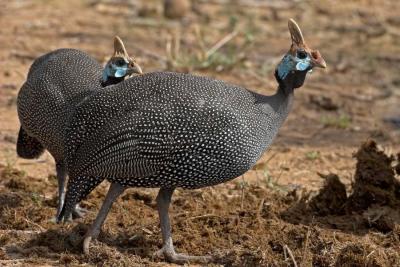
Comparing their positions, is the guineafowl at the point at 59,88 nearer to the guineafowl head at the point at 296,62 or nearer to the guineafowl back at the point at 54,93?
the guineafowl back at the point at 54,93

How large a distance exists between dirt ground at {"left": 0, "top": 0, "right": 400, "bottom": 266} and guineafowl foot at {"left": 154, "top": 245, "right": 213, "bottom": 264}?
74 mm

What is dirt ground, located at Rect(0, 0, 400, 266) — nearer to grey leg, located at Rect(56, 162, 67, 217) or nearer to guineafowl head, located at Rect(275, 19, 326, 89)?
grey leg, located at Rect(56, 162, 67, 217)

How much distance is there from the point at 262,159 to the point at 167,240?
2.36 m

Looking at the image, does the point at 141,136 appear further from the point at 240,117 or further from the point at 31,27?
the point at 31,27

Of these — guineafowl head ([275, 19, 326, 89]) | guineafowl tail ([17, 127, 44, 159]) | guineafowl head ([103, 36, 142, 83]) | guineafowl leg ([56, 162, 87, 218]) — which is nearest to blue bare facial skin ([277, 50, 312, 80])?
guineafowl head ([275, 19, 326, 89])

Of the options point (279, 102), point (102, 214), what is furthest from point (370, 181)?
point (102, 214)

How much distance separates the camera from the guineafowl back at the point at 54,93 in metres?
5.53

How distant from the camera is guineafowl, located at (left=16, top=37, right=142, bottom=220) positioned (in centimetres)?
545

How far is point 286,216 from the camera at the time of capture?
580cm

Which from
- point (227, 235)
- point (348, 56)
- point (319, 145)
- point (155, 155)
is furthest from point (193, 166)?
point (348, 56)

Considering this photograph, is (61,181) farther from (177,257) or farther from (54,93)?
(177,257)

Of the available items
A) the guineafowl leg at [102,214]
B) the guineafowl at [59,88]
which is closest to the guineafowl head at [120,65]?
the guineafowl at [59,88]

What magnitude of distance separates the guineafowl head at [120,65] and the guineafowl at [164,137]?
0.38 metres

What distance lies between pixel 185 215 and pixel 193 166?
0.90 m
